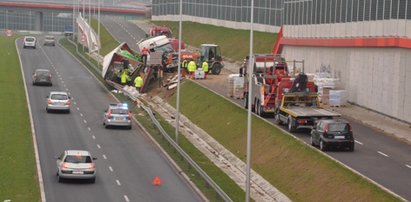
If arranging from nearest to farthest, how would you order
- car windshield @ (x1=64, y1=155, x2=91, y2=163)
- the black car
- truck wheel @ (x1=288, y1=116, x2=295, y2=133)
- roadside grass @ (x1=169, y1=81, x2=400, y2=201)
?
roadside grass @ (x1=169, y1=81, x2=400, y2=201)
car windshield @ (x1=64, y1=155, x2=91, y2=163)
the black car
truck wheel @ (x1=288, y1=116, x2=295, y2=133)

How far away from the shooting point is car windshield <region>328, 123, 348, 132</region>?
4381 centimetres

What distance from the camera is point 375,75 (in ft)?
192

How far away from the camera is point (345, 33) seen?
6644 centimetres

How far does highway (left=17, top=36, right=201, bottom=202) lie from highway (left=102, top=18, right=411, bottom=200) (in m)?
7.46

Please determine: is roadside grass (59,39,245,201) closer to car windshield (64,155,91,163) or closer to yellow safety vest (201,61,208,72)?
car windshield (64,155,91,163)

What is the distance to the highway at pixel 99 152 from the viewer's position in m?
38.1

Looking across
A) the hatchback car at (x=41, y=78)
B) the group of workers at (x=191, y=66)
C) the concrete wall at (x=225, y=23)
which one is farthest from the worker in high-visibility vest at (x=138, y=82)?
the concrete wall at (x=225, y=23)

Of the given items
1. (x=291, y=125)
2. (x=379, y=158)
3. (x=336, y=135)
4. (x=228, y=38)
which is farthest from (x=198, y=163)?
(x=228, y=38)

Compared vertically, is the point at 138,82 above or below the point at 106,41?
below

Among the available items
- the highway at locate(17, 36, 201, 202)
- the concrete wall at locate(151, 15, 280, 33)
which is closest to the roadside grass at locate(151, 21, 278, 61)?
the concrete wall at locate(151, 15, 280, 33)

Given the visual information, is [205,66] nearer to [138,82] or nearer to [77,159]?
[138,82]

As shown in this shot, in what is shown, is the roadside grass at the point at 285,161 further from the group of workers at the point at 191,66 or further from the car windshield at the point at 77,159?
the group of workers at the point at 191,66

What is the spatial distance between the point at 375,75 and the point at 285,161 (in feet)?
54.5

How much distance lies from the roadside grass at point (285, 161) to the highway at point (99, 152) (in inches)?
175
